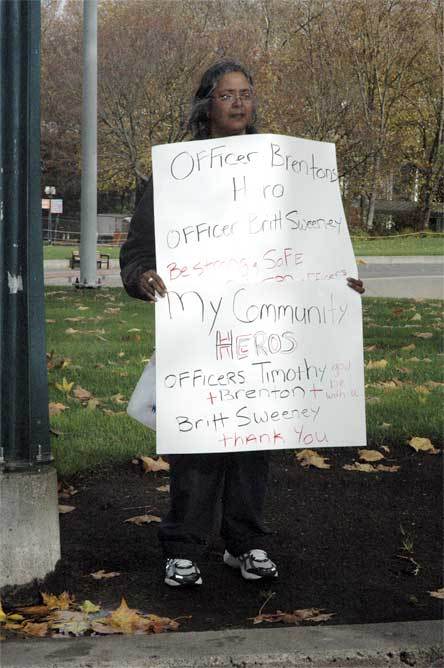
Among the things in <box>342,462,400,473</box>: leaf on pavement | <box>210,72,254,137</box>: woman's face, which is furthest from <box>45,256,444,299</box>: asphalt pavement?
<box>210,72,254,137</box>: woman's face

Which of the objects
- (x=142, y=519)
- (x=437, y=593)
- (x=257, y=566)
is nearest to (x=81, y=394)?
(x=142, y=519)

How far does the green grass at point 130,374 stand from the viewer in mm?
5719

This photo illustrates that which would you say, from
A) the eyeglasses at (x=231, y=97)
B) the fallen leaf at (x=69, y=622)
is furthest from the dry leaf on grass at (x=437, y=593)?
the eyeglasses at (x=231, y=97)

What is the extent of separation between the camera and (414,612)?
11.7ft

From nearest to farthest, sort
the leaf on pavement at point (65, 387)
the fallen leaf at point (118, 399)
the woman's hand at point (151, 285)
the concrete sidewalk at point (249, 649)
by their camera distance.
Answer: the concrete sidewalk at point (249, 649) < the woman's hand at point (151, 285) < the fallen leaf at point (118, 399) < the leaf on pavement at point (65, 387)

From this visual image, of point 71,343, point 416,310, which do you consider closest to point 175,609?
point 71,343

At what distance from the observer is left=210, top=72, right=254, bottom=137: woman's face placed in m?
3.69

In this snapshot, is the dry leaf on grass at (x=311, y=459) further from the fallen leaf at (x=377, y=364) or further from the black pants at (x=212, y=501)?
the fallen leaf at (x=377, y=364)

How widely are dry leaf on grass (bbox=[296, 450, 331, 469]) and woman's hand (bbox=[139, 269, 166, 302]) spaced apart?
6.73 feet

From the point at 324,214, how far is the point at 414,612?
1.39m

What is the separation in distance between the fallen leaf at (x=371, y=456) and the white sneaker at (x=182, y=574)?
1914 mm

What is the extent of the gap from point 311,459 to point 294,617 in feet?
6.64

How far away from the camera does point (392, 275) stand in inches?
864

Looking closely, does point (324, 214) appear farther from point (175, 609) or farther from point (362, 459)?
point (362, 459)
